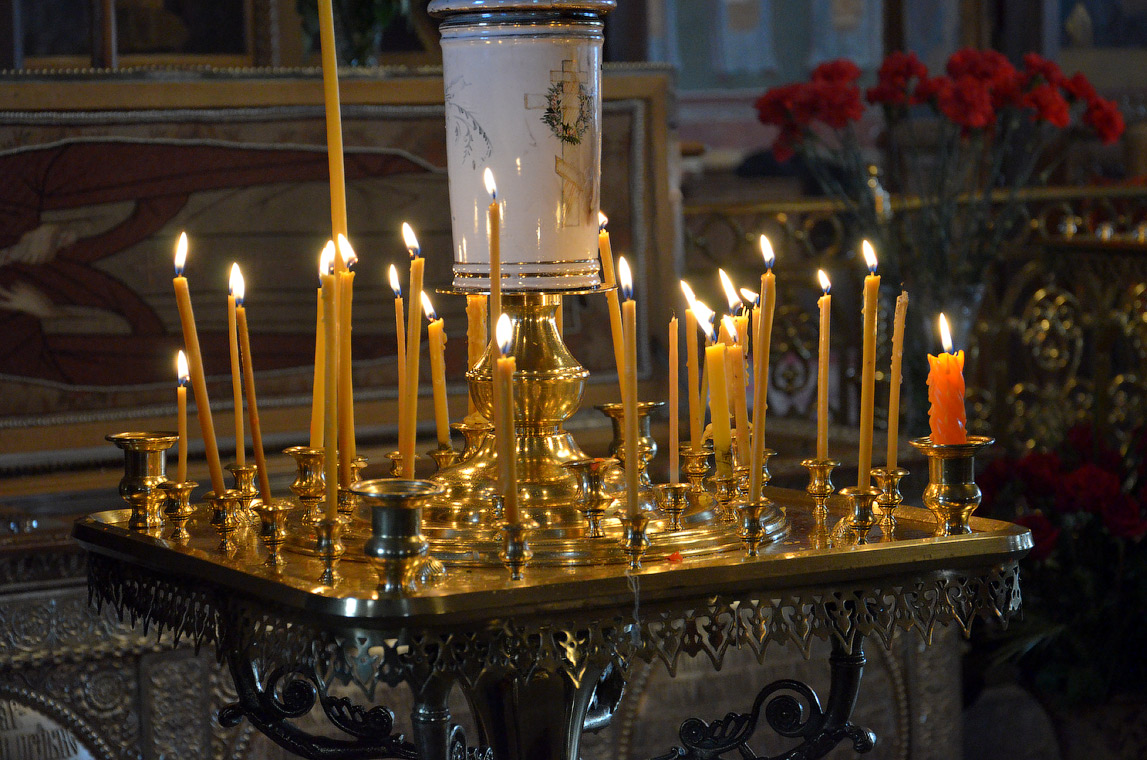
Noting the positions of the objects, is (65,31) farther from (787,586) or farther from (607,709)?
(787,586)

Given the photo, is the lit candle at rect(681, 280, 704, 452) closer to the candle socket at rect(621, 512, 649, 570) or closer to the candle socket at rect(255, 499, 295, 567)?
the candle socket at rect(621, 512, 649, 570)

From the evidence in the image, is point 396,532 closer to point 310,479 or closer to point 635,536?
point 635,536

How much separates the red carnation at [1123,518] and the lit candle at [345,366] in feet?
5.40

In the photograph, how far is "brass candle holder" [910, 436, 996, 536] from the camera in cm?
96

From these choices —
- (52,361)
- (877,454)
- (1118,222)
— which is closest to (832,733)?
(877,454)

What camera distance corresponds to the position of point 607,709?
3.73ft

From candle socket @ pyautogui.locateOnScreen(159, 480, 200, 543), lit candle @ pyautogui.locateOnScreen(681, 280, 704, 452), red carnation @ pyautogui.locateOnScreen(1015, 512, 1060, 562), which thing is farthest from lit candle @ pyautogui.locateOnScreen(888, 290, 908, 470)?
red carnation @ pyautogui.locateOnScreen(1015, 512, 1060, 562)

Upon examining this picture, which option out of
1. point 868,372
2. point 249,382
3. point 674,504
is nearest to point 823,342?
point 868,372

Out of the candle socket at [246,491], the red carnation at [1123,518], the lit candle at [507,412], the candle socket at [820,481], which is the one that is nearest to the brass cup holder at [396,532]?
the lit candle at [507,412]

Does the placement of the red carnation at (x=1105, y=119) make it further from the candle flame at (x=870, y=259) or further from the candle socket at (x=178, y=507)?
the candle socket at (x=178, y=507)

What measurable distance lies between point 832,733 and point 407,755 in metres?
0.33

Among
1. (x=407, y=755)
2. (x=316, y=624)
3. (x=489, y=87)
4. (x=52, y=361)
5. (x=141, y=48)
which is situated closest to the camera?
(x=316, y=624)

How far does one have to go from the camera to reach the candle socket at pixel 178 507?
3.21 feet

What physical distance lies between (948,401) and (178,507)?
0.54m
